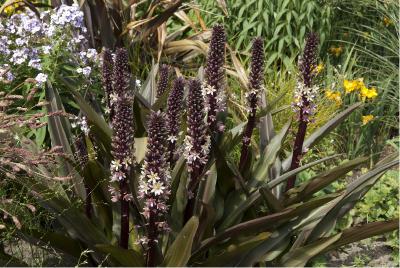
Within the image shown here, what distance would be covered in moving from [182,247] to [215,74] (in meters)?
0.86

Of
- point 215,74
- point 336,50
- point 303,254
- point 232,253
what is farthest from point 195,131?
point 336,50

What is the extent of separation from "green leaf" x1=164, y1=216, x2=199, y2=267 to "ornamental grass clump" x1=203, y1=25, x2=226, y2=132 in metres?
0.60

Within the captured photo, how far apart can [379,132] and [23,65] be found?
11.1 ft

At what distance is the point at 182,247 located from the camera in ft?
9.73

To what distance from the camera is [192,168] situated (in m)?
3.05

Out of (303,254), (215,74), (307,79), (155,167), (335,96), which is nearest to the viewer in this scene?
(155,167)

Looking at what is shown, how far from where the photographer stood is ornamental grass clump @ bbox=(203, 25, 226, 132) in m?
3.13

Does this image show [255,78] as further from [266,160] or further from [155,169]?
[155,169]

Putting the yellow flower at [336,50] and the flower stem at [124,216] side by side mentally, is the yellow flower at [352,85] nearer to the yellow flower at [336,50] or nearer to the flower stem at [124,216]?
the yellow flower at [336,50]

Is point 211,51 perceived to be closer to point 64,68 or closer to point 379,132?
point 64,68

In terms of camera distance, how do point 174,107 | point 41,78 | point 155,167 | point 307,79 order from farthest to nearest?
point 41,78
point 307,79
point 174,107
point 155,167

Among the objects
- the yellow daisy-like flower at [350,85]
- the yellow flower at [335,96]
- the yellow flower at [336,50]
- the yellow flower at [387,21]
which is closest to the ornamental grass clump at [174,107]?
the yellow flower at [335,96]

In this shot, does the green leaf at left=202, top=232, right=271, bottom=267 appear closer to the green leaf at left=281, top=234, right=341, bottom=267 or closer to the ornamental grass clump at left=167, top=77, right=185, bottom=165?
the green leaf at left=281, top=234, right=341, bottom=267

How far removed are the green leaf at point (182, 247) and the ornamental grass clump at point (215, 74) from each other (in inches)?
23.7
